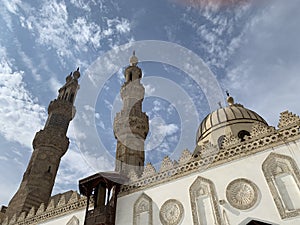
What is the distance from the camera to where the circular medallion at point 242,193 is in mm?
8469

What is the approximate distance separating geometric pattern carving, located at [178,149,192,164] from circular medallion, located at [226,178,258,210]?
230 centimetres

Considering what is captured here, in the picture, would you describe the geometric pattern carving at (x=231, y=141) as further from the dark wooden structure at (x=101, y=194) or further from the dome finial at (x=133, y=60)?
the dome finial at (x=133, y=60)

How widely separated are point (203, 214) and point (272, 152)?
10.8 ft

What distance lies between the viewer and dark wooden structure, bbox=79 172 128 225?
36.6 ft

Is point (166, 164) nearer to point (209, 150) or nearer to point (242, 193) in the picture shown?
point (209, 150)

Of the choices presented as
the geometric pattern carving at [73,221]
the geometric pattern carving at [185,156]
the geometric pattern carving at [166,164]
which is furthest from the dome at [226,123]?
the geometric pattern carving at [73,221]

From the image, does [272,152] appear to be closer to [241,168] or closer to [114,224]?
[241,168]

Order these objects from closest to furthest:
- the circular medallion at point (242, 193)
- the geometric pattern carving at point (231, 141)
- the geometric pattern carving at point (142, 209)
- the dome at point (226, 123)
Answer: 1. the circular medallion at point (242, 193)
2. the geometric pattern carving at point (231, 141)
3. the geometric pattern carving at point (142, 209)
4. the dome at point (226, 123)

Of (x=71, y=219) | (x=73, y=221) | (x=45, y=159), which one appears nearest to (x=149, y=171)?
(x=73, y=221)

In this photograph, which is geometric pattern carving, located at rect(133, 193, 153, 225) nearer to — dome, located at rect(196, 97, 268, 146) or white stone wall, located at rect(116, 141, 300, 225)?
white stone wall, located at rect(116, 141, 300, 225)

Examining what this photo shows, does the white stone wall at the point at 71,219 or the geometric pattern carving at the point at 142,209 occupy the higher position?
the white stone wall at the point at 71,219

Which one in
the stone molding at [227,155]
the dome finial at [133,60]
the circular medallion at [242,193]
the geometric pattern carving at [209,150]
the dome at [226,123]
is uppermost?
the dome finial at [133,60]

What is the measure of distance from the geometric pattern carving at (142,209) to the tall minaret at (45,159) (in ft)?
32.4

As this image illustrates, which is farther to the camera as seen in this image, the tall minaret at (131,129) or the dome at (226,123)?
the dome at (226,123)
